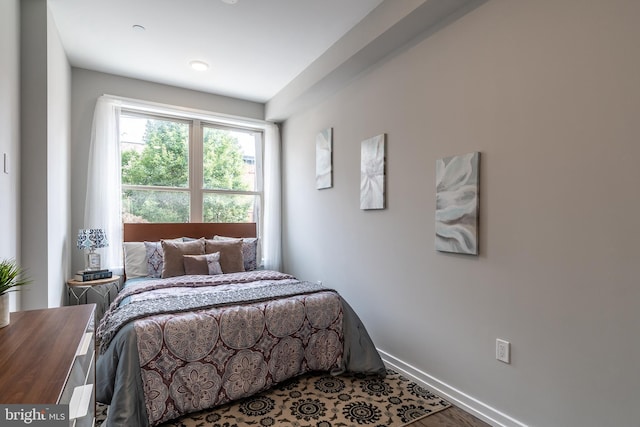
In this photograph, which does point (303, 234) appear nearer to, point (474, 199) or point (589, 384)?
point (474, 199)

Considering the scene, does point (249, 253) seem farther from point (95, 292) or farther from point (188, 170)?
point (95, 292)

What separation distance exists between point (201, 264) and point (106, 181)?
1.36 metres

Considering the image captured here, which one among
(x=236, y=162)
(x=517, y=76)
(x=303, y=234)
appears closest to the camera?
(x=517, y=76)

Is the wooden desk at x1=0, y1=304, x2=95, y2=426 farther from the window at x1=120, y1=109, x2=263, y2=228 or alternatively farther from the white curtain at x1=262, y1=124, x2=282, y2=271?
the white curtain at x1=262, y1=124, x2=282, y2=271

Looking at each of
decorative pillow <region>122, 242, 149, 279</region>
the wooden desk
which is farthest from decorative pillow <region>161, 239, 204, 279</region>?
the wooden desk

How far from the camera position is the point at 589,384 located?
4.89 ft

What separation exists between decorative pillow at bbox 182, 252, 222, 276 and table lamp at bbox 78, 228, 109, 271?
0.82m

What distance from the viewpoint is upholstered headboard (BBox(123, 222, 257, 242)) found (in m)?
3.62

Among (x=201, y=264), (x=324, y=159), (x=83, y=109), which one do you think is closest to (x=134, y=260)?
(x=201, y=264)

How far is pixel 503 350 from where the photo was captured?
1.82 meters

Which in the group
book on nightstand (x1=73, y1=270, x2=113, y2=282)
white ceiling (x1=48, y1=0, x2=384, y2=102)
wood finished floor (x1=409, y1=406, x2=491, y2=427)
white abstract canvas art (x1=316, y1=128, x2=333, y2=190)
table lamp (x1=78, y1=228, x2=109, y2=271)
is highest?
white ceiling (x1=48, y1=0, x2=384, y2=102)

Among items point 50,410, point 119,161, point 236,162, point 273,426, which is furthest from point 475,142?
point 119,161

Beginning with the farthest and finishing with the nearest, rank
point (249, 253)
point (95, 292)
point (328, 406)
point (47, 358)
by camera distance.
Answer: point (249, 253), point (95, 292), point (328, 406), point (47, 358)

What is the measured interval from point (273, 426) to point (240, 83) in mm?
3350
